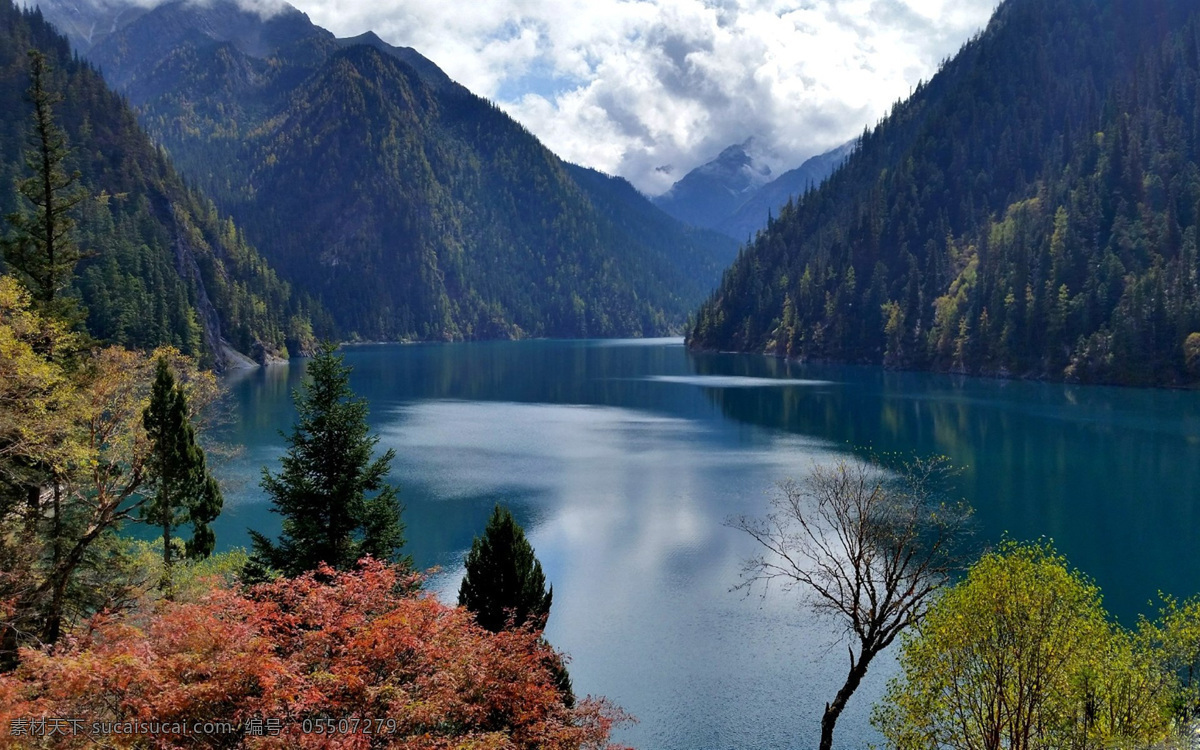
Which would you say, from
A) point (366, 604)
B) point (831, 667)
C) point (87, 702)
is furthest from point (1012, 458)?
point (87, 702)

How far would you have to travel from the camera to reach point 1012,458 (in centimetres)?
6850

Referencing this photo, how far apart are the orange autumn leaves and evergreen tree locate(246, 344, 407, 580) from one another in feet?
32.8

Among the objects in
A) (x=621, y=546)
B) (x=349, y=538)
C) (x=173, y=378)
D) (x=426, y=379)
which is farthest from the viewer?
(x=426, y=379)

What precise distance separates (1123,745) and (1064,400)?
105 metres

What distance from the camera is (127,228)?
463ft

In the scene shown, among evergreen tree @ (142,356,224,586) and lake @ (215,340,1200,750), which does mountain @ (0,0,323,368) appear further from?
evergreen tree @ (142,356,224,586)

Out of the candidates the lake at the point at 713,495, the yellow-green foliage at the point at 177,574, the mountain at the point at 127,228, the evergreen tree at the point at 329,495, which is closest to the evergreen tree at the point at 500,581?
the evergreen tree at the point at 329,495

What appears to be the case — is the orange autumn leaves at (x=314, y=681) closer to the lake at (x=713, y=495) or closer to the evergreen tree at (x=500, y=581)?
the evergreen tree at (x=500, y=581)

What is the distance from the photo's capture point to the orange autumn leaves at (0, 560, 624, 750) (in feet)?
40.3

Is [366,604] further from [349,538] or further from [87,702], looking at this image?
[349,538]

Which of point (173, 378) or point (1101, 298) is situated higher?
point (1101, 298)

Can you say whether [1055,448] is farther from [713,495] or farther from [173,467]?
[173,467]

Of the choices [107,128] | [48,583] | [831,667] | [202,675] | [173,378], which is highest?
[107,128]

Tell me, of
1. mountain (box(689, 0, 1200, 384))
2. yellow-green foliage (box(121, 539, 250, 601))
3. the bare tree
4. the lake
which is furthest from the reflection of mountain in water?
yellow-green foliage (box(121, 539, 250, 601))
